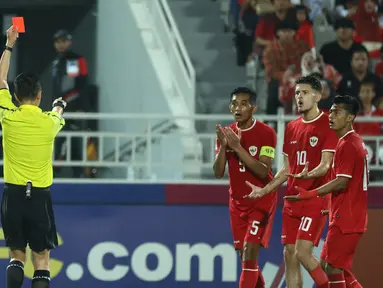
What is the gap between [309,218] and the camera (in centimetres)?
1210

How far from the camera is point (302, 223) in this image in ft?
39.8

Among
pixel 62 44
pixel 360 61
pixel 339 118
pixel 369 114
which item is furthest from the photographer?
pixel 360 61

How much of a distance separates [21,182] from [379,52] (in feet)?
25.9

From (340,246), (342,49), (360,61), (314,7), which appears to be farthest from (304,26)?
(340,246)

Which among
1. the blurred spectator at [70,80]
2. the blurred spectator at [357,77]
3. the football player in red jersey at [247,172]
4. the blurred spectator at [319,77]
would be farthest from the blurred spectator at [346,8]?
the football player in red jersey at [247,172]

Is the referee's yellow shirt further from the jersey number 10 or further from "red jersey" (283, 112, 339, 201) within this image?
"red jersey" (283, 112, 339, 201)

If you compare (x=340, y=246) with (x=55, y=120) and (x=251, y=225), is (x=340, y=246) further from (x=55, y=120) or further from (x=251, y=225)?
(x=55, y=120)

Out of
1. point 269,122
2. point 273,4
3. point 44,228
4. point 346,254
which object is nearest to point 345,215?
point 346,254

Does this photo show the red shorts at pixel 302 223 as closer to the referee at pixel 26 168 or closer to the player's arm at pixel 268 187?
the player's arm at pixel 268 187

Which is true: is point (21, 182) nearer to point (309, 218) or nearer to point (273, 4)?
point (309, 218)

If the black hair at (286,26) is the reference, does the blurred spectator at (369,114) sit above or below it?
below

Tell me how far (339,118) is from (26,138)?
9.83ft

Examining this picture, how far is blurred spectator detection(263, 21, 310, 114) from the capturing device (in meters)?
16.4

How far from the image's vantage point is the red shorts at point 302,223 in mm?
12078
